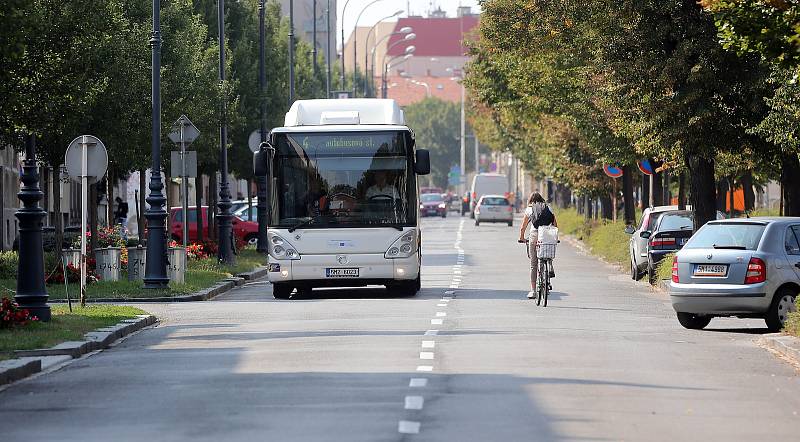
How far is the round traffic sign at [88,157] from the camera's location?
25.5 meters

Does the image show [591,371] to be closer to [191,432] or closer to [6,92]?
[191,432]

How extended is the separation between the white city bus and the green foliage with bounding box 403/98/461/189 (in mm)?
149623

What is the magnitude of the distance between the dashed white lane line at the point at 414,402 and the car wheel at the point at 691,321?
32.4 feet

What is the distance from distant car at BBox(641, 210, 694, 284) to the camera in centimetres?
3578

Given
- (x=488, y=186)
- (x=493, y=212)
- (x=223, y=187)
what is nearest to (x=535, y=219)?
(x=223, y=187)

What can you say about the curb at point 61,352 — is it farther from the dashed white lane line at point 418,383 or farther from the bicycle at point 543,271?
the bicycle at point 543,271

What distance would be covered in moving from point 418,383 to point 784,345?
222 inches

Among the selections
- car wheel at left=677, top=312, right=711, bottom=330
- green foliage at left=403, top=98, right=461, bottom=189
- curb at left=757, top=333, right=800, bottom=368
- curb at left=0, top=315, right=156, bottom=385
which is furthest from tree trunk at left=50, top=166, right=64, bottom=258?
green foliage at left=403, top=98, right=461, bottom=189

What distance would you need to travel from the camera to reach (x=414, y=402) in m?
13.4

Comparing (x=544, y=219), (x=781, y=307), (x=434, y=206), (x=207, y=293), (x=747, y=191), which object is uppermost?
(x=747, y=191)

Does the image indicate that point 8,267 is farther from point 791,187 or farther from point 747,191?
point 747,191

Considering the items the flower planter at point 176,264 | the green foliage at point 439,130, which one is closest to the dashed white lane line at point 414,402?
the flower planter at point 176,264

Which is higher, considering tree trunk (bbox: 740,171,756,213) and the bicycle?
tree trunk (bbox: 740,171,756,213)

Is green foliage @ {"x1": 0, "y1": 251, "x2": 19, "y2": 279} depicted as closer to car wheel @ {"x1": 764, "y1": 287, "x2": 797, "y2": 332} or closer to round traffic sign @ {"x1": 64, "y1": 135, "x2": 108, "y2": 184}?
round traffic sign @ {"x1": 64, "y1": 135, "x2": 108, "y2": 184}
